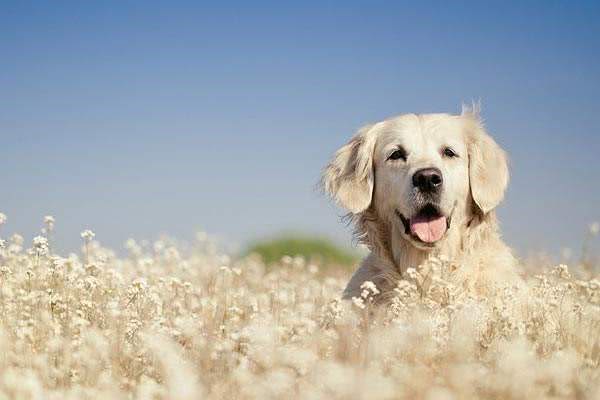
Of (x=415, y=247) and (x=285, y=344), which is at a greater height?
(x=415, y=247)

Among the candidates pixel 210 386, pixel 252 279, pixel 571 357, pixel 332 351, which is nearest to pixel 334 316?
pixel 332 351

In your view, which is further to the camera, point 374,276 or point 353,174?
point 353,174

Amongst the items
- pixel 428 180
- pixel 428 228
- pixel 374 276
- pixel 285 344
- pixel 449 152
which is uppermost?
pixel 449 152

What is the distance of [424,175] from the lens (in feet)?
21.3

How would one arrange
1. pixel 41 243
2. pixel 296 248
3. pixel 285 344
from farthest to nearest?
pixel 296 248 → pixel 41 243 → pixel 285 344

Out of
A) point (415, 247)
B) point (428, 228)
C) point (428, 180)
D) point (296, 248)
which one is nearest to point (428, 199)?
point (428, 180)

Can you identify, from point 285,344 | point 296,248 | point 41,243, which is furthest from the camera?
point 296,248

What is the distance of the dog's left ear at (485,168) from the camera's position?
6.91m

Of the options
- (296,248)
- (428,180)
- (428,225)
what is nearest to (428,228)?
(428,225)

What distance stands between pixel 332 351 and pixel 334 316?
0.89 ft

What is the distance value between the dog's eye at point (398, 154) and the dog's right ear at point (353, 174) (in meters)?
0.27

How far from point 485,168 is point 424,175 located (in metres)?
0.78

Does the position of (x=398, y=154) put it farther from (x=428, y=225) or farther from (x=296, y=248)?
(x=296, y=248)

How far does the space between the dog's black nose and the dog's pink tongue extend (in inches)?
10.1
